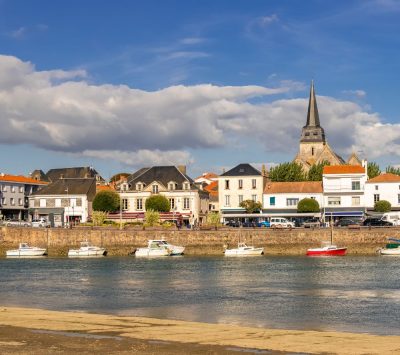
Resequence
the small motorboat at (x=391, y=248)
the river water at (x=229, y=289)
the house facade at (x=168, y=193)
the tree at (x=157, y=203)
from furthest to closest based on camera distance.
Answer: the house facade at (x=168, y=193)
the tree at (x=157, y=203)
the small motorboat at (x=391, y=248)
the river water at (x=229, y=289)

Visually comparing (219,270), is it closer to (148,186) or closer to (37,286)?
(37,286)

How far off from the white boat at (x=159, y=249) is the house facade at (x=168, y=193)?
20339mm

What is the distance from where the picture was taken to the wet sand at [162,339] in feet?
72.5

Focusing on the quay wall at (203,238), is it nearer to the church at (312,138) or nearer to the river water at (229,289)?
the river water at (229,289)

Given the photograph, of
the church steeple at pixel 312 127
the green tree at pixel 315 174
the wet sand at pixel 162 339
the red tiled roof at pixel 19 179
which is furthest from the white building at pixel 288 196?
the wet sand at pixel 162 339

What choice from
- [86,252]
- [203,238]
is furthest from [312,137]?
[86,252]

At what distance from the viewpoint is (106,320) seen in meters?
30.5

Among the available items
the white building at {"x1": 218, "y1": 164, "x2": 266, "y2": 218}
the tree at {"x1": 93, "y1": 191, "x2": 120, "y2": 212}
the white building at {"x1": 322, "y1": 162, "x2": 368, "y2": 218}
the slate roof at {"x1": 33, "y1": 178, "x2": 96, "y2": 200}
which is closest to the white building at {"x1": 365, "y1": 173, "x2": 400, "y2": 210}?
the white building at {"x1": 322, "y1": 162, "x2": 368, "y2": 218}

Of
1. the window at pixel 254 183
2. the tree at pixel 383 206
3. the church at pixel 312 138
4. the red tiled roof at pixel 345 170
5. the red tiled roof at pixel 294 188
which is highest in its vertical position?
the church at pixel 312 138

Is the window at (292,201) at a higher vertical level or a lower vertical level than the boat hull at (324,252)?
higher

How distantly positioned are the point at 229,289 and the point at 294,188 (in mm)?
56990

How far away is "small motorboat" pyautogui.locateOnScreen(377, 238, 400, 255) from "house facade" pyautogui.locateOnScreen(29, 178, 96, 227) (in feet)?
161

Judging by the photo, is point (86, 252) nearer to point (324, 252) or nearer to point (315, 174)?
point (324, 252)

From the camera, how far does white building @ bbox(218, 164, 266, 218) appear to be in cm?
10575
